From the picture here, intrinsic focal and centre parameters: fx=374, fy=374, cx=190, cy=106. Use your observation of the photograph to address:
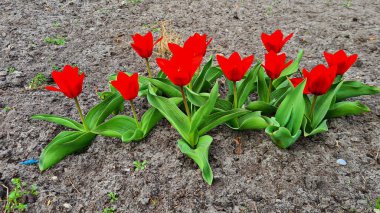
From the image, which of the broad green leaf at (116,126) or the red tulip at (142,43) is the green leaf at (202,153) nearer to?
the broad green leaf at (116,126)

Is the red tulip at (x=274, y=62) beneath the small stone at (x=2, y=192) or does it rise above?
above

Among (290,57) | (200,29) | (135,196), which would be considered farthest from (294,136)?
(200,29)

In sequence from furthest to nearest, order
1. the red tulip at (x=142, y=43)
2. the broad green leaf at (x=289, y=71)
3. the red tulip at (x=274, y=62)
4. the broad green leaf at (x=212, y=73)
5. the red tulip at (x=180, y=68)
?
1. the broad green leaf at (x=212, y=73)
2. the broad green leaf at (x=289, y=71)
3. the red tulip at (x=142, y=43)
4. the red tulip at (x=274, y=62)
5. the red tulip at (x=180, y=68)

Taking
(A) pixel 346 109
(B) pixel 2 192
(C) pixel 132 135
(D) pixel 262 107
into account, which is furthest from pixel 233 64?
(B) pixel 2 192

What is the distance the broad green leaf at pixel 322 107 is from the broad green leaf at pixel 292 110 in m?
0.15

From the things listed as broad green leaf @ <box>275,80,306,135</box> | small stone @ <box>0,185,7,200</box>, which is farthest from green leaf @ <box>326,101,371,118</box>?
small stone @ <box>0,185,7,200</box>

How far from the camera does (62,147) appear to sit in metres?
2.23

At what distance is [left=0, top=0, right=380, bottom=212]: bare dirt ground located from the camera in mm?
1978

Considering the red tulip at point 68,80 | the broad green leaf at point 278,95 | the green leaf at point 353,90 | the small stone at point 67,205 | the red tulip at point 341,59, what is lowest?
the small stone at point 67,205

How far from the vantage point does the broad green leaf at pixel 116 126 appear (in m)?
2.25

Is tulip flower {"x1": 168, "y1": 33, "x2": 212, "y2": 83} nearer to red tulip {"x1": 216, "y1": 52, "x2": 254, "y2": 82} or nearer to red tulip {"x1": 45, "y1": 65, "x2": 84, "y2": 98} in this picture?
red tulip {"x1": 216, "y1": 52, "x2": 254, "y2": 82}

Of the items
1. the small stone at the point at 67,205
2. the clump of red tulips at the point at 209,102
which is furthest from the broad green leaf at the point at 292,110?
the small stone at the point at 67,205

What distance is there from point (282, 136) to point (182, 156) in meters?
0.59

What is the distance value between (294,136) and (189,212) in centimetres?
70
